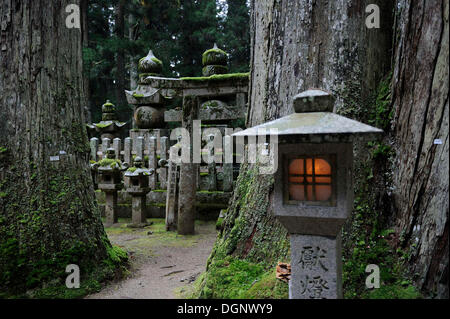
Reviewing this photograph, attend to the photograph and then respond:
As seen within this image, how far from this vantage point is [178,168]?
663 cm

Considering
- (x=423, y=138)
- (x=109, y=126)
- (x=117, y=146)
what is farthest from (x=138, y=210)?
(x=423, y=138)

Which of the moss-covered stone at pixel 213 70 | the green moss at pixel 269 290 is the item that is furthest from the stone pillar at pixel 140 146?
the green moss at pixel 269 290

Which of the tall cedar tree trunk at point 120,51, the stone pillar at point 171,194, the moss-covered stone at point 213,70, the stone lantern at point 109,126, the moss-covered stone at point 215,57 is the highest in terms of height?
the tall cedar tree trunk at point 120,51

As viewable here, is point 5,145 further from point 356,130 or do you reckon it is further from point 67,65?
point 356,130

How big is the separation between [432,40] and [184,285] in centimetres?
348

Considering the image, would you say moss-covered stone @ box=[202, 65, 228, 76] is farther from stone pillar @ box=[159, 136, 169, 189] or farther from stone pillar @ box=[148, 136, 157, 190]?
stone pillar @ box=[148, 136, 157, 190]

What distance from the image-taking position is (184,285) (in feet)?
13.0

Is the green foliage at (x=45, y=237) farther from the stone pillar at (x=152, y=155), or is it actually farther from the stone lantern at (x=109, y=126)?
the stone lantern at (x=109, y=126)

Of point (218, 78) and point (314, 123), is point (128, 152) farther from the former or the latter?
point (314, 123)

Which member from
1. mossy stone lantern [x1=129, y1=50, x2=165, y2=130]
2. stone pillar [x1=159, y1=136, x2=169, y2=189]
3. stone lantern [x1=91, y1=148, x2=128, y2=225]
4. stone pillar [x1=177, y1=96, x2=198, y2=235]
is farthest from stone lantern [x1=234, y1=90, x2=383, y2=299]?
mossy stone lantern [x1=129, y1=50, x2=165, y2=130]

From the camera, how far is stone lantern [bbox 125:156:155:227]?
714 centimetres

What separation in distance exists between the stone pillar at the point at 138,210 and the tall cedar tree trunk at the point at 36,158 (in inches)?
132

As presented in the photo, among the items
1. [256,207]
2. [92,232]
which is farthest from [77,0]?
[256,207]

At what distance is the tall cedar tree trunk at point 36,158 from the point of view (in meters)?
3.54
